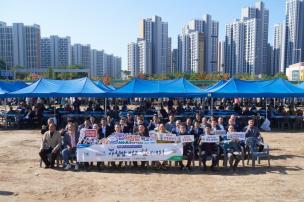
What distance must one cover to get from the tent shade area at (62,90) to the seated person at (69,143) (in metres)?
8.54

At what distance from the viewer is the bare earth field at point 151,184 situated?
7.22 metres

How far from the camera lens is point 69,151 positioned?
31.6 feet

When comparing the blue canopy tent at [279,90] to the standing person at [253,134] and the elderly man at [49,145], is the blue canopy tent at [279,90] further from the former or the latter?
the elderly man at [49,145]

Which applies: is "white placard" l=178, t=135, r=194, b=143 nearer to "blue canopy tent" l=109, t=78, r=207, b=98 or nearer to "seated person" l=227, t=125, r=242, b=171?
"seated person" l=227, t=125, r=242, b=171

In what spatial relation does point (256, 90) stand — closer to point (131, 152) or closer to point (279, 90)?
point (279, 90)

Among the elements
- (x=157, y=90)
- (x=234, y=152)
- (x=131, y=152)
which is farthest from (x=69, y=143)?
(x=157, y=90)

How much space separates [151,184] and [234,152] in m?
2.92

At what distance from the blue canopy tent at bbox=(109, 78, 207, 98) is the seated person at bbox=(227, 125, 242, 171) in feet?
28.6

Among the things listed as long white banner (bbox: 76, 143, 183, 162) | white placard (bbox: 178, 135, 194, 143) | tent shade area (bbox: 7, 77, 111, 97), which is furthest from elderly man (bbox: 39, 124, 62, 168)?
tent shade area (bbox: 7, 77, 111, 97)

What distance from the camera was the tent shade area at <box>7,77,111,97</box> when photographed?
59.9 ft

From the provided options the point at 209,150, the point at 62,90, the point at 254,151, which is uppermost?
the point at 62,90

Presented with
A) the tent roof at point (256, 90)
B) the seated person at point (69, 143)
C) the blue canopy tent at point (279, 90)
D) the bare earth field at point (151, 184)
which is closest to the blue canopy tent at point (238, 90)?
the tent roof at point (256, 90)

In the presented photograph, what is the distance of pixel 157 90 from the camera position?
1898 centimetres

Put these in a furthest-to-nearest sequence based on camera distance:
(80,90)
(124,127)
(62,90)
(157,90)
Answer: (157,90), (62,90), (80,90), (124,127)
